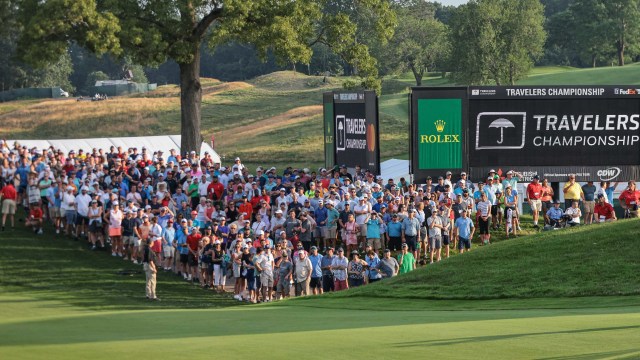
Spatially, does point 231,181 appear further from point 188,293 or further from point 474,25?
point 474,25

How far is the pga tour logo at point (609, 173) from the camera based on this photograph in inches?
1405

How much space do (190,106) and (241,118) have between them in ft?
166

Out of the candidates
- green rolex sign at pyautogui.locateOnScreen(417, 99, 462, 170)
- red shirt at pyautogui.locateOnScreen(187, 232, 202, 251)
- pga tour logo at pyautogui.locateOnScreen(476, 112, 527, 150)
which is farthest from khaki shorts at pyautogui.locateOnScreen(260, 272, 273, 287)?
pga tour logo at pyautogui.locateOnScreen(476, 112, 527, 150)

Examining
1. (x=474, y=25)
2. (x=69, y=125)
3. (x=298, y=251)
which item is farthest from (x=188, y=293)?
(x=474, y=25)

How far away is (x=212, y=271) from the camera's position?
93.6ft

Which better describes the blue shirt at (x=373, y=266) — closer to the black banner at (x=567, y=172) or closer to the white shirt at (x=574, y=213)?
the white shirt at (x=574, y=213)

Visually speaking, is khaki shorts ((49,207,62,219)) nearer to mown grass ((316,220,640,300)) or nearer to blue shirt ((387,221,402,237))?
blue shirt ((387,221,402,237))

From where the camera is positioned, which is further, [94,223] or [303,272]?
[94,223]

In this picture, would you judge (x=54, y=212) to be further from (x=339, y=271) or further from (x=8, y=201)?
(x=339, y=271)

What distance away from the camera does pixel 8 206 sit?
33.7 m

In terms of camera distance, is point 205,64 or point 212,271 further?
point 205,64

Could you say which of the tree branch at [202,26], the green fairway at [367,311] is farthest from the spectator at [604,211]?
the tree branch at [202,26]

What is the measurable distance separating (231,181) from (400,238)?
6.27 m

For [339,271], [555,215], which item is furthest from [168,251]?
[555,215]
